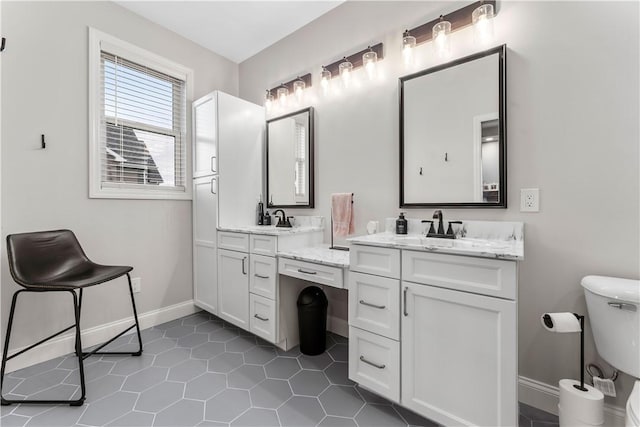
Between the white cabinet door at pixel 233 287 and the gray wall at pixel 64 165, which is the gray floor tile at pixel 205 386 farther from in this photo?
the gray wall at pixel 64 165

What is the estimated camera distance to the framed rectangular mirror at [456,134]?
5.32 feet

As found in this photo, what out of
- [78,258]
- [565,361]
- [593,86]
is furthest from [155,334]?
[593,86]

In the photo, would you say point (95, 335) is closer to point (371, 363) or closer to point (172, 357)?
point (172, 357)

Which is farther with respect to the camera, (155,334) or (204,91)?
(204,91)

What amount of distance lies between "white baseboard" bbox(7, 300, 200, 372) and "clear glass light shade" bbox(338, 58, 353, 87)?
2.52 m

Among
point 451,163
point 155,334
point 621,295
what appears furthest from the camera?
point 155,334

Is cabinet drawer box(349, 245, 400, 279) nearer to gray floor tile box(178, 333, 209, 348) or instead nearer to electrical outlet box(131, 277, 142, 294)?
gray floor tile box(178, 333, 209, 348)

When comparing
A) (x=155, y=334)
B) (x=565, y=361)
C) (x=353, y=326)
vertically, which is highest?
(x=353, y=326)

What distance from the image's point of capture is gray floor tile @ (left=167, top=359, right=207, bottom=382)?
180 centimetres

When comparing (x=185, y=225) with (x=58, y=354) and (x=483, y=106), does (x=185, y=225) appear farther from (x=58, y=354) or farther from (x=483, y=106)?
(x=483, y=106)

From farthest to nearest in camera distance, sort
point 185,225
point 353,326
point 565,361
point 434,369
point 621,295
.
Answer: point 185,225 → point 353,326 → point 565,361 → point 434,369 → point 621,295

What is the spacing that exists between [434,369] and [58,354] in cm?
255

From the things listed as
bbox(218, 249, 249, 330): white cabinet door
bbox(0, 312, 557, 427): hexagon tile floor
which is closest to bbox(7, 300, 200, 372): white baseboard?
bbox(0, 312, 557, 427): hexagon tile floor

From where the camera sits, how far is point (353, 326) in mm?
1578
